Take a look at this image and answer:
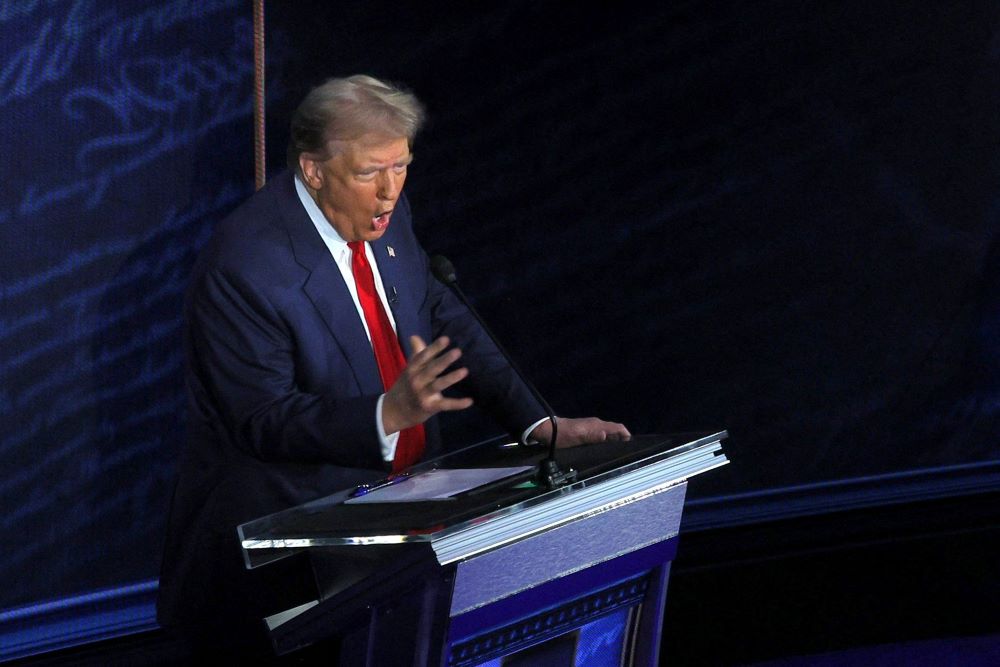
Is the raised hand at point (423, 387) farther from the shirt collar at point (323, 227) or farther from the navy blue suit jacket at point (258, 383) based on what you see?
the shirt collar at point (323, 227)

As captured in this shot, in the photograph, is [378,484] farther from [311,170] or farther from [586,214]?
[586,214]

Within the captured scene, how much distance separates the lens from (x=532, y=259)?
3312 mm

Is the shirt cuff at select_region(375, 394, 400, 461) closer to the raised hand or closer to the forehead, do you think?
the raised hand

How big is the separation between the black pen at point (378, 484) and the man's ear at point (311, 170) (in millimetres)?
556

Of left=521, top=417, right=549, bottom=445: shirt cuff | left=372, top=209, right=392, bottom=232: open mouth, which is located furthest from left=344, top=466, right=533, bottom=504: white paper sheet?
left=372, top=209, right=392, bottom=232: open mouth

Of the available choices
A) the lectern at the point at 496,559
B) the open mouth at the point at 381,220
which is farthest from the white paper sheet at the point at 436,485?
the open mouth at the point at 381,220

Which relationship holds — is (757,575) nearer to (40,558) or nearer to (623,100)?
(623,100)

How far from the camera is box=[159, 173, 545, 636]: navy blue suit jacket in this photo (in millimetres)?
2074

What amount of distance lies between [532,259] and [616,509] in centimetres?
166

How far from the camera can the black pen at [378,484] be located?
183 cm

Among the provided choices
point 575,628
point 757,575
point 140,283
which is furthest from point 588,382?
point 575,628

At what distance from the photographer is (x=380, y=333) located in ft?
7.36

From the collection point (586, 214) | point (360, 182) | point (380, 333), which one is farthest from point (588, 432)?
point (586, 214)

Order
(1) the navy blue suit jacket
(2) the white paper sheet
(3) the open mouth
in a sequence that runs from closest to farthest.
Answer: (2) the white paper sheet < (1) the navy blue suit jacket < (3) the open mouth
